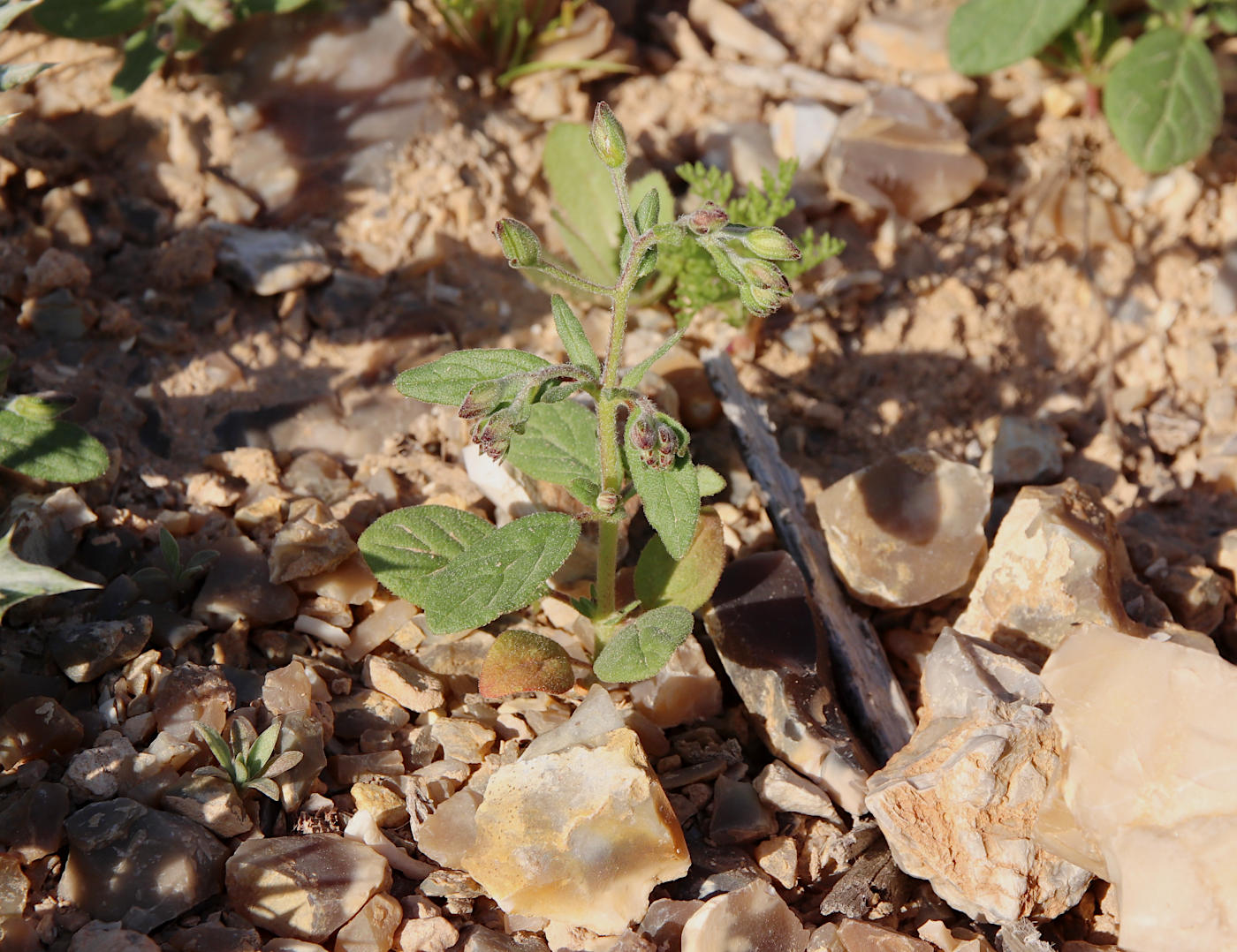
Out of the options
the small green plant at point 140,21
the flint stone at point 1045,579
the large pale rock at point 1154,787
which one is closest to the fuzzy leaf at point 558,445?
the flint stone at point 1045,579

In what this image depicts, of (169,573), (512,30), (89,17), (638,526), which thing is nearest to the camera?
(169,573)

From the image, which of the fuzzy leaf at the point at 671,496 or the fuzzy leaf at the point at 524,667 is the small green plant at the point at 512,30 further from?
the fuzzy leaf at the point at 524,667

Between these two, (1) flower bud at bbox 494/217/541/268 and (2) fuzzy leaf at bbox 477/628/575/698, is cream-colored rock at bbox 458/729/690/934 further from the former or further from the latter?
(1) flower bud at bbox 494/217/541/268

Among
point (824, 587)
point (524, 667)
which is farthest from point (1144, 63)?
point (524, 667)

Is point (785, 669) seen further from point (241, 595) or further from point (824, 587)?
point (241, 595)

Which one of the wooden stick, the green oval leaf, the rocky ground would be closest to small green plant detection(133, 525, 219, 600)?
the rocky ground

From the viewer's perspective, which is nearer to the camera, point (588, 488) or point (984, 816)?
point (984, 816)

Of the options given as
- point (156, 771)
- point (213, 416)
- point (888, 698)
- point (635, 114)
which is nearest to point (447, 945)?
point (156, 771)
